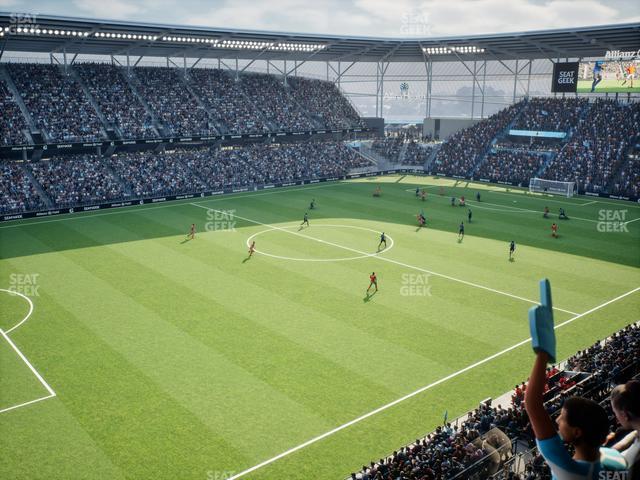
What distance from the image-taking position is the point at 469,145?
72875mm

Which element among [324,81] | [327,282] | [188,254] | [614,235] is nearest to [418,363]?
[327,282]

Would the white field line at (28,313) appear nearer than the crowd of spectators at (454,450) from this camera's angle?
No

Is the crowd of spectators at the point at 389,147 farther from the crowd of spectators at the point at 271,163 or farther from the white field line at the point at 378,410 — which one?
the white field line at the point at 378,410

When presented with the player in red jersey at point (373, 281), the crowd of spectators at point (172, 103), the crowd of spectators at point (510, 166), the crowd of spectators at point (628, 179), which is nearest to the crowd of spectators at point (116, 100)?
the crowd of spectators at point (172, 103)

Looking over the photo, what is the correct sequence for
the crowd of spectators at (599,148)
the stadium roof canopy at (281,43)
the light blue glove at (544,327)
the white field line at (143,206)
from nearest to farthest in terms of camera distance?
the light blue glove at (544,327)
the white field line at (143,206)
the stadium roof canopy at (281,43)
the crowd of spectators at (599,148)

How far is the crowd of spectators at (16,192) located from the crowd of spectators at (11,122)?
2331 mm

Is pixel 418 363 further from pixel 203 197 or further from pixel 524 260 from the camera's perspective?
pixel 203 197

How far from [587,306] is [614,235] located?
1707 cm

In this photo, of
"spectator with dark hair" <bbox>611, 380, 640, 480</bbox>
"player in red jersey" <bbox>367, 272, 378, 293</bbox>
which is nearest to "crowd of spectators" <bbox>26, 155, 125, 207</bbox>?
"player in red jersey" <bbox>367, 272, 378, 293</bbox>

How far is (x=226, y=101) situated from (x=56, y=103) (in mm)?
20473

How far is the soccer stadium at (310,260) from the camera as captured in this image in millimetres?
14406

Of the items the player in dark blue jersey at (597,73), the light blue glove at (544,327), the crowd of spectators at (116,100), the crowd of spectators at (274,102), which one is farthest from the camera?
the crowd of spectators at (274,102)

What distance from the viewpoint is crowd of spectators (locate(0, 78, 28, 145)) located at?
4809 cm

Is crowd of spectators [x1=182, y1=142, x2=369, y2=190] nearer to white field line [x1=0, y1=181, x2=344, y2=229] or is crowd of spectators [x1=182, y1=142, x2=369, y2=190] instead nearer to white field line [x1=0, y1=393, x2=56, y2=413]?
white field line [x1=0, y1=181, x2=344, y2=229]
